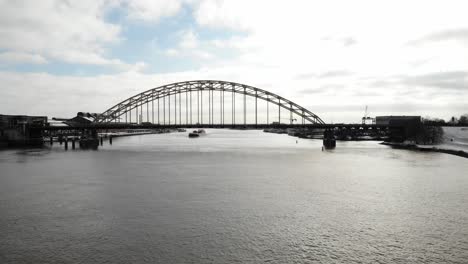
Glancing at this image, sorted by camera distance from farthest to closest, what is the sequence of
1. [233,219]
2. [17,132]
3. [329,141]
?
[17,132]
[329,141]
[233,219]

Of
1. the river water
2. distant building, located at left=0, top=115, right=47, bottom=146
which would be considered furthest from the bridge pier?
distant building, located at left=0, top=115, right=47, bottom=146

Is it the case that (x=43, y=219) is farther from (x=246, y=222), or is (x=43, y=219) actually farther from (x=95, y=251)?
(x=246, y=222)

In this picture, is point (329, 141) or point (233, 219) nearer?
point (233, 219)

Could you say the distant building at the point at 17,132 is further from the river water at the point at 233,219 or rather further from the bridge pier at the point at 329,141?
the bridge pier at the point at 329,141

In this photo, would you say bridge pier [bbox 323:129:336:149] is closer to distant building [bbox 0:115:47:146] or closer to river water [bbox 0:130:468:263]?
river water [bbox 0:130:468:263]

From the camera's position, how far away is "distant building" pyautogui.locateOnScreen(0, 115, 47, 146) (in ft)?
293

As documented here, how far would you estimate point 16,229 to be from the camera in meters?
16.5

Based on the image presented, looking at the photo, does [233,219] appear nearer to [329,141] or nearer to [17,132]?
[329,141]

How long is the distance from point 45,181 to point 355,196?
2699 centimetres

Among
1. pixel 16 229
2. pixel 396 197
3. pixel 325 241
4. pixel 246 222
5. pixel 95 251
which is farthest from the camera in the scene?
pixel 396 197

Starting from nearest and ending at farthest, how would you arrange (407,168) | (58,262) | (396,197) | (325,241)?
(58,262) → (325,241) → (396,197) → (407,168)

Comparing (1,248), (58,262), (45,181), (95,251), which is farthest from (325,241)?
→ (45,181)

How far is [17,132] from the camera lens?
9194 cm

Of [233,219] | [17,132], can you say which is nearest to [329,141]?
[233,219]
